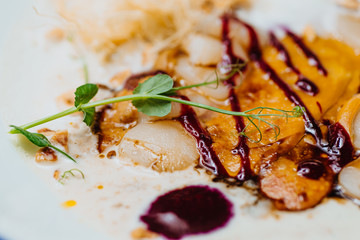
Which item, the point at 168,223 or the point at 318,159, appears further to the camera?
the point at 318,159

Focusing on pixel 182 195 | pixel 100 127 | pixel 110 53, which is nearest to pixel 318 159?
pixel 182 195

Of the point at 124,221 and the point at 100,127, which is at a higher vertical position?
the point at 100,127

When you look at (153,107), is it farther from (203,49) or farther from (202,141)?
(203,49)

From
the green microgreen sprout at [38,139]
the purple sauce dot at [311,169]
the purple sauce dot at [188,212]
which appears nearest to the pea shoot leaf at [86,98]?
the green microgreen sprout at [38,139]

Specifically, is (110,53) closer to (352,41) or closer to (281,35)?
(281,35)

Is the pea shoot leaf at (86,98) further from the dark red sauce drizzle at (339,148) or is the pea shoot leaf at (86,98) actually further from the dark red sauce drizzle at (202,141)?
the dark red sauce drizzle at (339,148)

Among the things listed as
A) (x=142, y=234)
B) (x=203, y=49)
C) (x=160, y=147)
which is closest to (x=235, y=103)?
(x=203, y=49)
